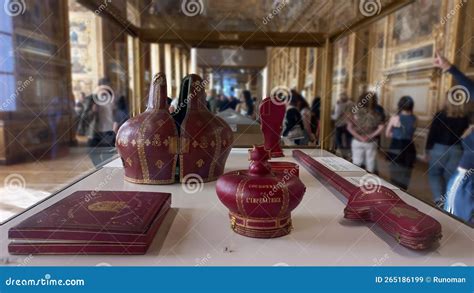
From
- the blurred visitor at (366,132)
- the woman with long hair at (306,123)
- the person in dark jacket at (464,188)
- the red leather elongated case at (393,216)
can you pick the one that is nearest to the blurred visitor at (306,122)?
the woman with long hair at (306,123)

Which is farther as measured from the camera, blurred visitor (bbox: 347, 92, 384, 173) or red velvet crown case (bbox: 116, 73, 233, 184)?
blurred visitor (bbox: 347, 92, 384, 173)

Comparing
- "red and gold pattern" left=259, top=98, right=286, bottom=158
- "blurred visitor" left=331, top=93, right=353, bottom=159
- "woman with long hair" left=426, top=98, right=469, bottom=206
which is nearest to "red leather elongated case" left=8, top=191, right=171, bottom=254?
"red and gold pattern" left=259, top=98, right=286, bottom=158

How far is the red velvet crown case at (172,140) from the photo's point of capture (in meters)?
0.90

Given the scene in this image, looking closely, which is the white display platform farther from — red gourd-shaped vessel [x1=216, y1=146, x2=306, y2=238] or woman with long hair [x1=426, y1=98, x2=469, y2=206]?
woman with long hair [x1=426, y1=98, x2=469, y2=206]

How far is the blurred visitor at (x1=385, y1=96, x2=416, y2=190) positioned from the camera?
266cm

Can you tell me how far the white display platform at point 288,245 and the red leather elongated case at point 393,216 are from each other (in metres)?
0.02

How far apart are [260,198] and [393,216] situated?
0.22m

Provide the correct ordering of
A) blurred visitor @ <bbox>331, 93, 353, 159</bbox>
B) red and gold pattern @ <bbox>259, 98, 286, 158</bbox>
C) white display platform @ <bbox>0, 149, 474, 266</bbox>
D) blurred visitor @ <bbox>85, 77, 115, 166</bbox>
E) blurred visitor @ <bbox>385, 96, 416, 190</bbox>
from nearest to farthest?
white display platform @ <bbox>0, 149, 474, 266</bbox>
red and gold pattern @ <bbox>259, 98, 286, 158</bbox>
blurred visitor @ <bbox>85, 77, 115, 166</bbox>
blurred visitor @ <bbox>385, 96, 416, 190</bbox>
blurred visitor @ <bbox>331, 93, 353, 159</bbox>

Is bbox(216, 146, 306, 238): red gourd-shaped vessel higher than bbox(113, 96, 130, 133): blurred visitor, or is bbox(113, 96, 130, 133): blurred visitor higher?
bbox(113, 96, 130, 133): blurred visitor

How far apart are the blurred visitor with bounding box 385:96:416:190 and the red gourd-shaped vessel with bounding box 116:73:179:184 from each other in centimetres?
208

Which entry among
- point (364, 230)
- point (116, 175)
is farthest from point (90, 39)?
point (364, 230)

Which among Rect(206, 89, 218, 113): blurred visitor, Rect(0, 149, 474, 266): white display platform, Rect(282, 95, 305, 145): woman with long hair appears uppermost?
Rect(206, 89, 218, 113): blurred visitor

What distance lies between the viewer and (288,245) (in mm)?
560
